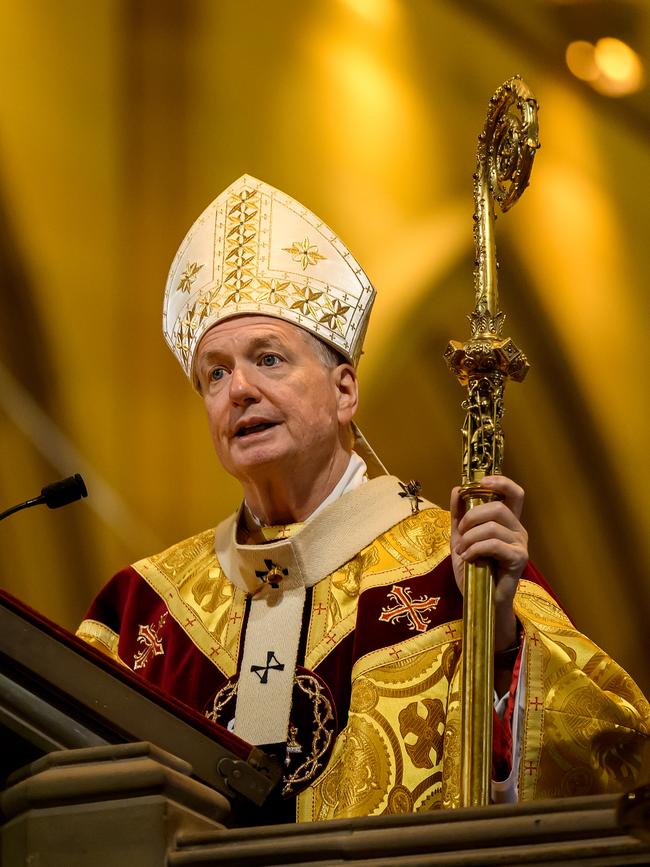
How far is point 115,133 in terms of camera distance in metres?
5.45

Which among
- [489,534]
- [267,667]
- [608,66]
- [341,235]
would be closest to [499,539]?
[489,534]

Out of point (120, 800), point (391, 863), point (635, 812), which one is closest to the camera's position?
point (635, 812)

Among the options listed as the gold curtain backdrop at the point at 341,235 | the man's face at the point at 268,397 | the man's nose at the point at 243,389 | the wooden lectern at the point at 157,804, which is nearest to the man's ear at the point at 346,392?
the man's face at the point at 268,397

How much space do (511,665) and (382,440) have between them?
208 centimetres

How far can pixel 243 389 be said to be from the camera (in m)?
3.61

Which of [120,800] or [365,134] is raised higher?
[365,134]

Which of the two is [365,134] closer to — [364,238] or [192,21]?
[364,238]

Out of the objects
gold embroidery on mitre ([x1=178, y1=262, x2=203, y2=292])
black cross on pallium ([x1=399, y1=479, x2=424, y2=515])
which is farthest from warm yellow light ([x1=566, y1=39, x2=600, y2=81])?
black cross on pallium ([x1=399, y1=479, x2=424, y2=515])

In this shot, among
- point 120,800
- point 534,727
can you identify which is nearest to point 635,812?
point 120,800

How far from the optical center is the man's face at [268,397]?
3.62 metres

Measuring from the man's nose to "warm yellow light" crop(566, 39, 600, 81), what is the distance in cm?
224

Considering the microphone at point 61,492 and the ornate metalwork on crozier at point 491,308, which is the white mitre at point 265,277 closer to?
the ornate metalwork on crozier at point 491,308

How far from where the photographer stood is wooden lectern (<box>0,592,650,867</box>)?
1.85m

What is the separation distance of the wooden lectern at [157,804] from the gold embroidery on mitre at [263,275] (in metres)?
1.59
